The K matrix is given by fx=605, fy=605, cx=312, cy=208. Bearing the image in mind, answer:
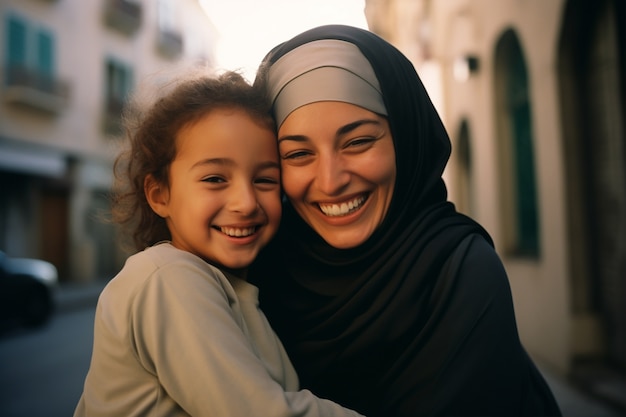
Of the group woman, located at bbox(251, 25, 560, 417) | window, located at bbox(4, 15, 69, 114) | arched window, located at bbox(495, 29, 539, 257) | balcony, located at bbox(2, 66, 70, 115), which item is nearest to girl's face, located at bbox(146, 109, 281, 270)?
woman, located at bbox(251, 25, 560, 417)

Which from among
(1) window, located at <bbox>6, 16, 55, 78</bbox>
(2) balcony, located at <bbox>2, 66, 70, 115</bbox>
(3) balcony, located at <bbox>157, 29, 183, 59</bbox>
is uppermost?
(3) balcony, located at <bbox>157, 29, 183, 59</bbox>

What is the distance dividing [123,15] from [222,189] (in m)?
17.0

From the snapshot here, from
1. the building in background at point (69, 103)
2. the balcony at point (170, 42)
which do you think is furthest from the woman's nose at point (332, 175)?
the balcony at point (170, 42)

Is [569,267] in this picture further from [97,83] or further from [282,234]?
[97,83]

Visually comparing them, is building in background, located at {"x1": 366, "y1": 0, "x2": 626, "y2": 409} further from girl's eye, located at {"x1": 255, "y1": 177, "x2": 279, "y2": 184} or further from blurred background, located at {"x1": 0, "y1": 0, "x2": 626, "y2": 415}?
girl's eye, located at {"x1": 255, "y1": 177, "x2": 279, "y2": 184}

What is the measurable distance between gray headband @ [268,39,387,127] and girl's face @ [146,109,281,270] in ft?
0.49

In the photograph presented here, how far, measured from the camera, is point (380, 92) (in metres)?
1.63

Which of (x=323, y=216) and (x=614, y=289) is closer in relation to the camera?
(x=323, y=216)

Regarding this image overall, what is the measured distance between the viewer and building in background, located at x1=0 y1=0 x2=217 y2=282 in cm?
1416

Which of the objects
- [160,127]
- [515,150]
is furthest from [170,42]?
[160,127]

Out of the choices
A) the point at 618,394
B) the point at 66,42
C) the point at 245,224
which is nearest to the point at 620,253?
the point at 618,394

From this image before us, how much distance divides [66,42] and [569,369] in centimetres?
1489

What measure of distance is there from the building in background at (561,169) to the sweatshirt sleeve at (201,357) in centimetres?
334

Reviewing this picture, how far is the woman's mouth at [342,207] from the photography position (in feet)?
5.19
